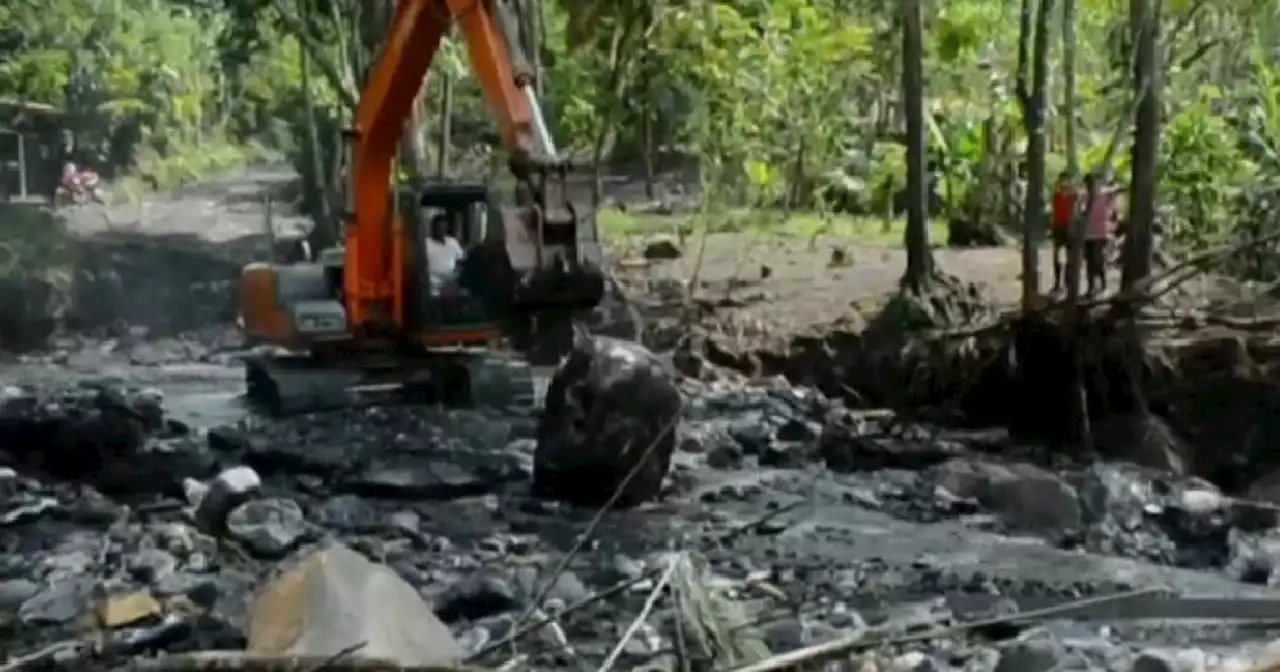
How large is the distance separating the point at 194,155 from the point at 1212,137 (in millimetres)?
30121

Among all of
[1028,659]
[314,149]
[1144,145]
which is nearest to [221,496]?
[1028,659]

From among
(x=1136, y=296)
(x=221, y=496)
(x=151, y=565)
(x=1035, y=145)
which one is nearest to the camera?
(x=151, y=565)

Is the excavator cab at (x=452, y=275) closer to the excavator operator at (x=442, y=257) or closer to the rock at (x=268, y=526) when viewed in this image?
the excavator operator at (x=442, y=257)

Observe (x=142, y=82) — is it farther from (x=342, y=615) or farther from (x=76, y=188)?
(x=342, y=615)

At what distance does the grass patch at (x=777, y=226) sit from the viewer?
2283 cm

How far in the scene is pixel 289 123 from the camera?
128 feet

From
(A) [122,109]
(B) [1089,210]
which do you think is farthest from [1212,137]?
(A) [122,109]

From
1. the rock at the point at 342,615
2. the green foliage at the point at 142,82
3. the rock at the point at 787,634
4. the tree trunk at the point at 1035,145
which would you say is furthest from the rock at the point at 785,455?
the green foliage at the point at 142,82

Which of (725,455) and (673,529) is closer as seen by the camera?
(673,529)

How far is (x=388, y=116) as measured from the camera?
13047mm

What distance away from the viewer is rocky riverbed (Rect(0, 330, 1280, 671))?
7188 mm

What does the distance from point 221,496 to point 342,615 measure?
4.75m

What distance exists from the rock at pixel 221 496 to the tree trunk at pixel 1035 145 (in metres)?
6.32

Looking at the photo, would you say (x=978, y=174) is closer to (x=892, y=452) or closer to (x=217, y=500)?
(x=892, y=452)
